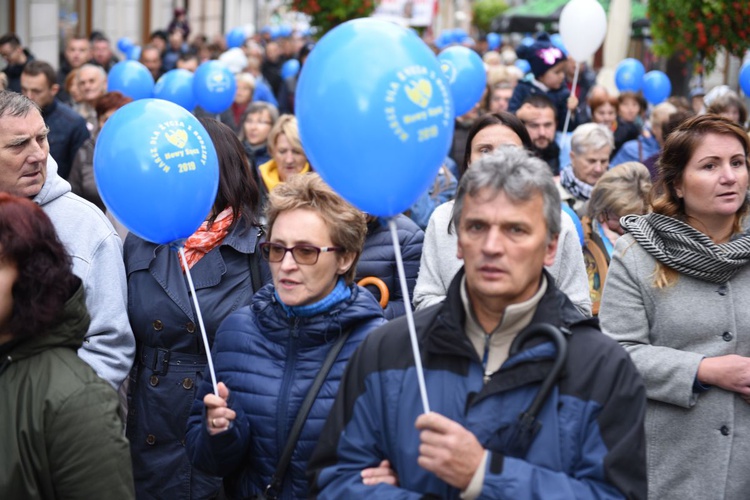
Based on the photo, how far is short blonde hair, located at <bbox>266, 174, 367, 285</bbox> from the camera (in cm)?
365

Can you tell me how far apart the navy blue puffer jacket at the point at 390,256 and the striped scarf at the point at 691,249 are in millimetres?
1216

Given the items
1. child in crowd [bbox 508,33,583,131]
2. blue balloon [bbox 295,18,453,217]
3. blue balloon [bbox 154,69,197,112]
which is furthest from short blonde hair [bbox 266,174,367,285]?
child in crowd [bbox 508,33,583,131]

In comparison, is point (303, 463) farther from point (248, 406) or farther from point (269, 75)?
point (269, 75)

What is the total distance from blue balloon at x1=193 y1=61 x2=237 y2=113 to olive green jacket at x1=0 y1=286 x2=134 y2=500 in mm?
7688

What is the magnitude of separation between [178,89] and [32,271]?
24.6 ft

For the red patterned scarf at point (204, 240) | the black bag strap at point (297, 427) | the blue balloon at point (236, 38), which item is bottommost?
the blue balloon at point (236, 38)

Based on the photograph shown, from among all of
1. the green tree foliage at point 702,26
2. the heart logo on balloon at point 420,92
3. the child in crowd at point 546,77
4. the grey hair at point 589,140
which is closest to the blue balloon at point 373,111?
the heart logo on balloon at point 420,92

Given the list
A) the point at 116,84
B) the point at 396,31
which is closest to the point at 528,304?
the point at 396,31

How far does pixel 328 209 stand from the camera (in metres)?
3.67

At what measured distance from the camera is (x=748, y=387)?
371 centimetres

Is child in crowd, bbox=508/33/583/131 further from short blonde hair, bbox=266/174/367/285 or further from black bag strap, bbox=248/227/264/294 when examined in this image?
short blonde hair, bbox=266/174/367/285

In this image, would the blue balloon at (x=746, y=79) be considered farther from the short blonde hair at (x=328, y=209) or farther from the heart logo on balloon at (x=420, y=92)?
the heart logo on balloon at (x=420, y=92)

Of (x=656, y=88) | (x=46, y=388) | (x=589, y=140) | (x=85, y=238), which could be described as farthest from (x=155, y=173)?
(x=656, y=88)

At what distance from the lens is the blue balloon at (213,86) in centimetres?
1044
